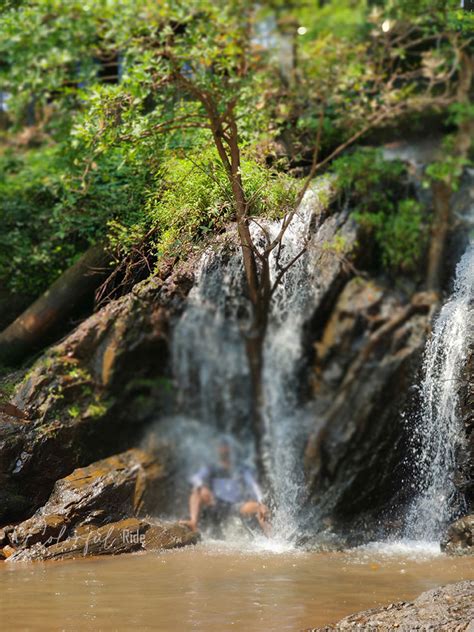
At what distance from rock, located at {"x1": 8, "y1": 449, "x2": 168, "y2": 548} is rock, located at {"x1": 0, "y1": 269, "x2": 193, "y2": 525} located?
18cm

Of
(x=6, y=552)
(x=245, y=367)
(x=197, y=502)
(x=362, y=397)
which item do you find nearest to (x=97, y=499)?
(x=6, y=552)

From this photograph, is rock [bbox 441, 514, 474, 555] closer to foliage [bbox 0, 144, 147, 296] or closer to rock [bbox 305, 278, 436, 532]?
rock [bbox 305, 278, 436, 532]

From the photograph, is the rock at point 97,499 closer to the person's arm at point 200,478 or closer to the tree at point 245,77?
the person's arm at point 200,478

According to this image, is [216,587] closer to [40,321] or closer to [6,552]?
[6,552]

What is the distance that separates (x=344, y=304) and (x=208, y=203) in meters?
2.76

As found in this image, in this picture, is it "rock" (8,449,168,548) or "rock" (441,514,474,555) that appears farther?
"rock" (8,449,168,548)

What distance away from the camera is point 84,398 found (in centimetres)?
707

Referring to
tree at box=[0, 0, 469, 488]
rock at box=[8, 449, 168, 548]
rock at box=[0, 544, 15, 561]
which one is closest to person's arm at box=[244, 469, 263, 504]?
tree at box=[0, 0, 469, 488]

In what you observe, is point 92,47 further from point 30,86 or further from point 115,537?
point 115,537

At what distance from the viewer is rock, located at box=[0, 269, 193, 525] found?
6.56 m

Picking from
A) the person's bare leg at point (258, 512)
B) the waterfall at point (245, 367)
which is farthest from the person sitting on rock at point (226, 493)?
the waterfall at point (245, 367)

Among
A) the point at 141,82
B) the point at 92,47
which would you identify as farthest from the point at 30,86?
the point at 141,82

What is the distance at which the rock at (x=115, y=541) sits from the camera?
5922 mm

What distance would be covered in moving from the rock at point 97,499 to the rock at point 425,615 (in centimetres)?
295
